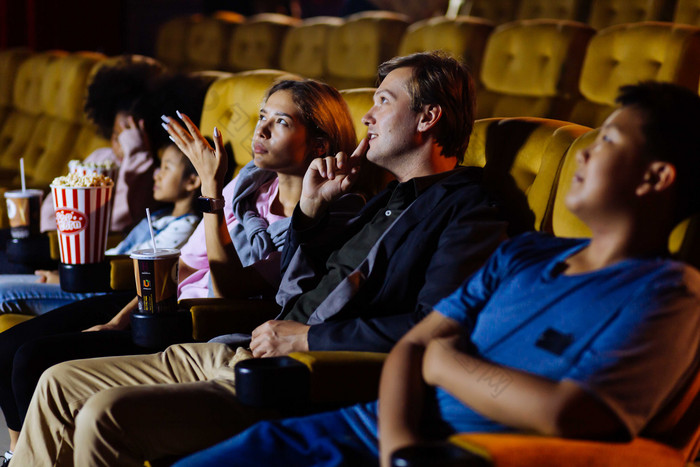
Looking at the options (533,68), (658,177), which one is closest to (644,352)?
(658,177)

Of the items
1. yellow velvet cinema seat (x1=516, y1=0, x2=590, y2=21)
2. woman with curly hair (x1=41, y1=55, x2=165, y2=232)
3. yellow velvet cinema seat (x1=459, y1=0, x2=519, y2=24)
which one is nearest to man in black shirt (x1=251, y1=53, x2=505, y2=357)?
woman with curly hair (x1=41, y1=55, x2=165, y2=232)

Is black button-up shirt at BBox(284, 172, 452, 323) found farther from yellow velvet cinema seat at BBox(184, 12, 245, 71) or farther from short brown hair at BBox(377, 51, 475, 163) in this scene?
yellow velvet cinema seat at BBox(184, 12, 245, 71)

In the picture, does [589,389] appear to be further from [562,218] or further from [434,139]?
[434,139]

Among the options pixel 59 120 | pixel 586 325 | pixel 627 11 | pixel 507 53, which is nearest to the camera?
pixel 586 325

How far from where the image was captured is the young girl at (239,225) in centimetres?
186

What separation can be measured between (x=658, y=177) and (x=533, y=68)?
2.96 m

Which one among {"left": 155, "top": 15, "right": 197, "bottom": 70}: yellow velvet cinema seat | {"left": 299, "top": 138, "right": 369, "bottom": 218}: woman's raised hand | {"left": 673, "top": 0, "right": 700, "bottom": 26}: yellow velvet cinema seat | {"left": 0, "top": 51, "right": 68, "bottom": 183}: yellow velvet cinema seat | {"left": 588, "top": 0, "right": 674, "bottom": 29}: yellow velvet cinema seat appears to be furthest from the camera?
{"left": 155, "top": 15, "right": 197, "bottom": 70}: yellow velvet cinema seat

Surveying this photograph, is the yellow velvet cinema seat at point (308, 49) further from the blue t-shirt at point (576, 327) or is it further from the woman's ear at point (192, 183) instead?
the blue t-shirt at point (576, 327)

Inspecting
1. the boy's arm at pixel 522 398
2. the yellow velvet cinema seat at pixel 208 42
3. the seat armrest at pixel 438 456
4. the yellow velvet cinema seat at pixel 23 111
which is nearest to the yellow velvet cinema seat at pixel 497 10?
Answer: the yellow velvet cinema seat at pixel 208 42

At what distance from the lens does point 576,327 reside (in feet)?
3.61

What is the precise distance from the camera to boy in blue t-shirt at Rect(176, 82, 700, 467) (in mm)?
1027

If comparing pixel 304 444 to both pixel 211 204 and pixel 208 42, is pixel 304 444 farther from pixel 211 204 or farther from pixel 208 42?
pixel 208 42

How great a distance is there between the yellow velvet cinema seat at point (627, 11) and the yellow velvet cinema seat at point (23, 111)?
337 centimetres

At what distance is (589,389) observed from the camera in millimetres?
1013
